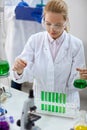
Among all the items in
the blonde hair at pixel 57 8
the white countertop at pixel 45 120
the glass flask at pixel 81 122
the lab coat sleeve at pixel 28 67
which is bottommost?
the white countertop at pixel 45 120

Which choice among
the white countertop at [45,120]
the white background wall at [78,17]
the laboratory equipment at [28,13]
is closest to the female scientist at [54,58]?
the white countertop at [45,120]

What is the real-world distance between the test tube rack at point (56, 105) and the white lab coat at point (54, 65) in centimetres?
22

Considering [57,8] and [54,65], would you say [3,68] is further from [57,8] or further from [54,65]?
[57,8]

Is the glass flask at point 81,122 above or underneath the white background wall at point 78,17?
underneath

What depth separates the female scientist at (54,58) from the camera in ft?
4.25

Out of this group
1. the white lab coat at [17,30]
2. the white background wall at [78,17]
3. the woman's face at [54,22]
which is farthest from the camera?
the white background wall at [78,17]

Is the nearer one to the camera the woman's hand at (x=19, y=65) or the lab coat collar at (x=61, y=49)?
the woman's hand at (x=19, y=65)

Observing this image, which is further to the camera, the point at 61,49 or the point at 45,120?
the point at 61,49

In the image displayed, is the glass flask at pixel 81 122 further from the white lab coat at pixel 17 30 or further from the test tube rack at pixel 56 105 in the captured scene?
the white lab coat at pixel 17 30

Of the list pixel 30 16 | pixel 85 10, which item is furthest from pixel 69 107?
pixel 85 10

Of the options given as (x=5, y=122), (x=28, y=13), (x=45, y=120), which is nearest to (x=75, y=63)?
(x=45, y=120)

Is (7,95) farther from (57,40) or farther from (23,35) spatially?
(23,35)

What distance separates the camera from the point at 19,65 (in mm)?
1119

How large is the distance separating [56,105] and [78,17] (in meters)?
1.23
